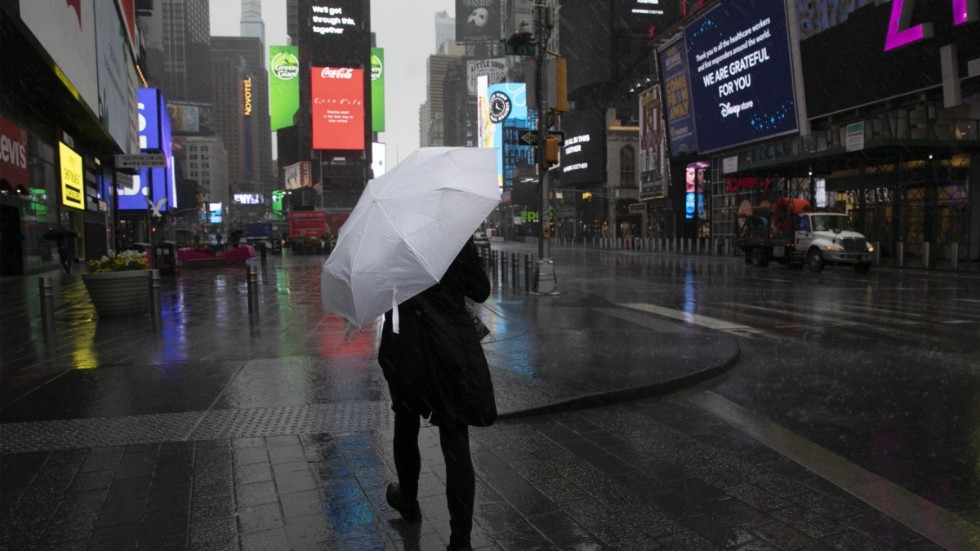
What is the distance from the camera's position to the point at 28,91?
73.8ft

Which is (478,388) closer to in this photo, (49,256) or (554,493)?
(554,493)

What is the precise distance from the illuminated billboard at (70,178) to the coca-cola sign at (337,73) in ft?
286

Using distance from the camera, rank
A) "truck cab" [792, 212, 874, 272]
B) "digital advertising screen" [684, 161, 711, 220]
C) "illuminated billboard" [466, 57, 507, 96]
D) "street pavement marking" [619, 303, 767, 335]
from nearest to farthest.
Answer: "street pavement marking" [619, 303, 767, 335] → "truck cab" [792, 212, 874, 272] → "digital advertising screen" [684, 161, 711, 220] → "illuminated billboard" [466, 57, 507, 96]

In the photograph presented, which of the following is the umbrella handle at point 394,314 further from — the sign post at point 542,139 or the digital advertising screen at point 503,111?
the digital advertising screen at point 503,111

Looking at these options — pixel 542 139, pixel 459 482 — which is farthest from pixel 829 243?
pixel 459 482

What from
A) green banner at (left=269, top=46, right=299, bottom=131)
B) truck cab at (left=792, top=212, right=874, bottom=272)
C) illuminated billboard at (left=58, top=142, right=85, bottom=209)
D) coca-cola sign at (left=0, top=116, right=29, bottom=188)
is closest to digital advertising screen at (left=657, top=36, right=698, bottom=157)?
truck cab at (left=792, top=212, right=874, bottom=272)

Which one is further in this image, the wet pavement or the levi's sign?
the levi's sign

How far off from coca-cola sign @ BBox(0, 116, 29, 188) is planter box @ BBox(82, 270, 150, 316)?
38.9 feet

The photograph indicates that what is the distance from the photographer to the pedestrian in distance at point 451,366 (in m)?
3.19

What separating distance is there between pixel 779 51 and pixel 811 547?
35212mm

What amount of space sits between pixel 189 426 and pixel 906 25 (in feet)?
95.5

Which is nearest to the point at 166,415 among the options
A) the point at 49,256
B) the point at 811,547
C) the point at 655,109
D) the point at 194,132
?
the point at 811,547

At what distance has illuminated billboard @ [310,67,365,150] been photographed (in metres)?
115

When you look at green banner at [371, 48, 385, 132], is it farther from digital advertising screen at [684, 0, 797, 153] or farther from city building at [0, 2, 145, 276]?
digital advertising screen at [684, 0, 797, 153]
